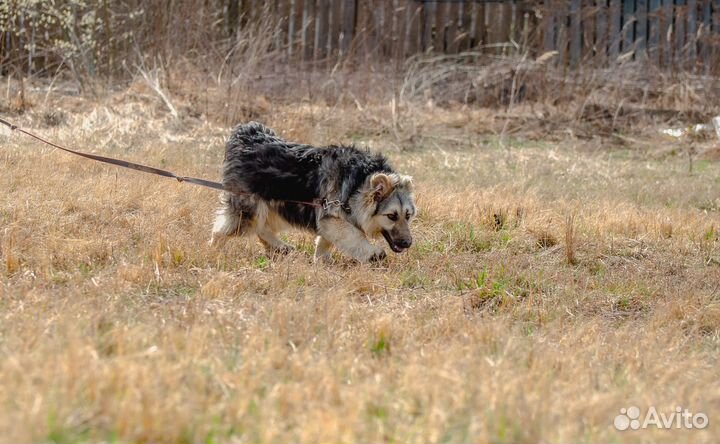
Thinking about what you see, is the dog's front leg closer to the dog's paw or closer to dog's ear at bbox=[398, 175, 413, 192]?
the dog's paw

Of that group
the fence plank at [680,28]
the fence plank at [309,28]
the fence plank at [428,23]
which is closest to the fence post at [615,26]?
the fence plank at [680,28]

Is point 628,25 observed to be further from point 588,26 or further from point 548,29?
point 548,29

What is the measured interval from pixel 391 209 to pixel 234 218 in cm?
143

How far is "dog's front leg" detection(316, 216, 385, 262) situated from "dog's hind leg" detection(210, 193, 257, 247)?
2.40ft

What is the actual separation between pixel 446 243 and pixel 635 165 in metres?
6.32

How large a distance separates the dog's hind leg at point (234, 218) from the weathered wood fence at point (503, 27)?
9.74m

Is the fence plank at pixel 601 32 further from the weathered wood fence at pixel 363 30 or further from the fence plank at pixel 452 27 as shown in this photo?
the fence plank at pixel 452 27

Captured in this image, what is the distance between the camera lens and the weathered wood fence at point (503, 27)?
18062mm

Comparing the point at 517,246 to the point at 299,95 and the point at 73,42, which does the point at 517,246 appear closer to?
the point at 299,95

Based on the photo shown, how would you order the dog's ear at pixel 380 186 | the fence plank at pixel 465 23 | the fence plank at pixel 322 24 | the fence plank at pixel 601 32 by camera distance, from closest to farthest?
1. the dog's ear at pixel 380 186
2. the fence plank at pixel 601 32
3. the fence plank at pixel 322 24
4. the fence plank at pixel 465 23

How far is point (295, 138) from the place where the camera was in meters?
13.3

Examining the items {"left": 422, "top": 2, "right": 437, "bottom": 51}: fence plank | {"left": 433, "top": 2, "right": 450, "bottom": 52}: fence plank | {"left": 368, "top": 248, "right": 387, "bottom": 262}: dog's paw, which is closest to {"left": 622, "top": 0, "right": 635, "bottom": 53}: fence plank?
{"left": 433, "top": 2, "right": 450, "bottom": 52}: fence plank

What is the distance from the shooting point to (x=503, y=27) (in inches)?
762

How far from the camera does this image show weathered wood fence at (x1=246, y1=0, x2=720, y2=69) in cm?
1806
